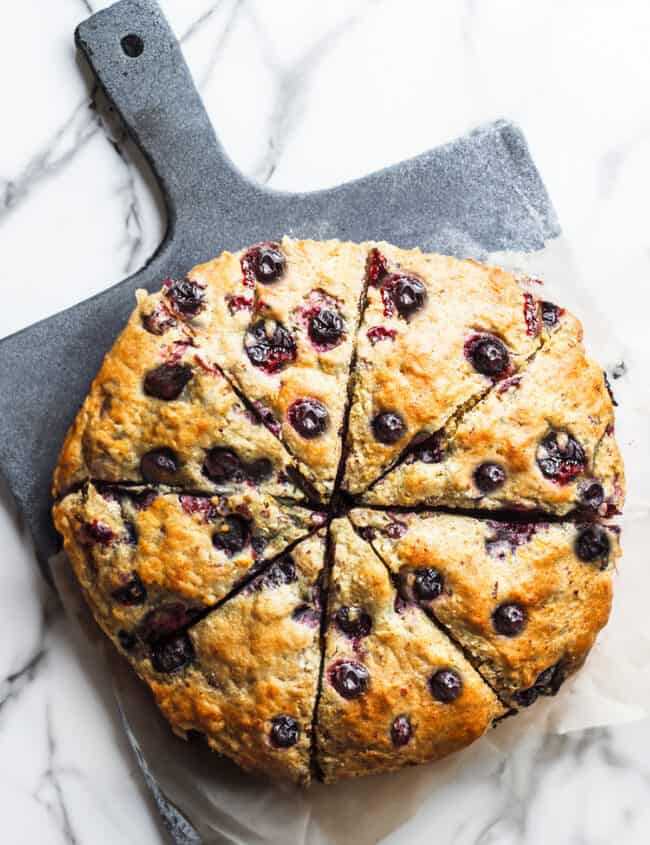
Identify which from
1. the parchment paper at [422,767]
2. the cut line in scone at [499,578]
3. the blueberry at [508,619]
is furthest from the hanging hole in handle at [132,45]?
the blueberry at [508,619]

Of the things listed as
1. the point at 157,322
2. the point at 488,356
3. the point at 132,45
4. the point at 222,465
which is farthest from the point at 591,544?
the point at 132,45

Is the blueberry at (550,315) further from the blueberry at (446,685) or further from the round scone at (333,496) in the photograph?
the blueberry at (446,685)

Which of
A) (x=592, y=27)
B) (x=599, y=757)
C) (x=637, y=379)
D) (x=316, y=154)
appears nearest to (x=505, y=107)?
(x=592, y=27)

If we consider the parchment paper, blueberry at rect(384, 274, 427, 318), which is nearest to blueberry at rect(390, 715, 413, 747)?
the parchment paper

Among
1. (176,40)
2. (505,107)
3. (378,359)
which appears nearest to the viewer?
(378,359)

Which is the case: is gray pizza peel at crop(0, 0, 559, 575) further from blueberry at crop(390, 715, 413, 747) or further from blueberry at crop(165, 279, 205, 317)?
blueberry at crop(390, 715, 413, 747)

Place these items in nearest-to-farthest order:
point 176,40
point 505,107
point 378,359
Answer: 1. point 378,359
2. point 176,40
3. point 505,107

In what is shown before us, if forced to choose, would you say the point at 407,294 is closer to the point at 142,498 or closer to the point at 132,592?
the point at 142,498

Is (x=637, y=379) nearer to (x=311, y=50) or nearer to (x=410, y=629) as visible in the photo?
(x=410, y=629)
